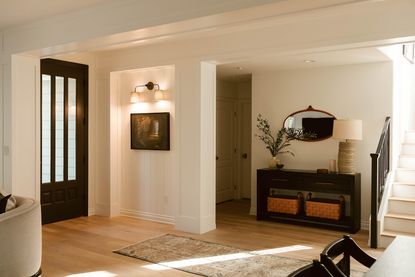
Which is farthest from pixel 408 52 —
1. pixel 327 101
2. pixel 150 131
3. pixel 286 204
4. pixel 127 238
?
pixel 127 238

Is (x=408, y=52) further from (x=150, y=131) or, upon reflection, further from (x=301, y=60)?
(x=150, y=131)

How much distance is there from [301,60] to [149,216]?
11.0 feet

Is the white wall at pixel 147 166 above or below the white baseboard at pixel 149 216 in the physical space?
above

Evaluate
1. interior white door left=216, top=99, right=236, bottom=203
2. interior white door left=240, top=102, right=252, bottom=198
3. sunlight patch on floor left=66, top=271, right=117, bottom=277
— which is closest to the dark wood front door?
sunlight patch on floor left=66, top=271, right=117, bottom=277

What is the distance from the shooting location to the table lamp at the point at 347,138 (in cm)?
516

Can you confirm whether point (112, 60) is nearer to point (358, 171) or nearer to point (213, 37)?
point (213, 37)

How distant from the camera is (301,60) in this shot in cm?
527

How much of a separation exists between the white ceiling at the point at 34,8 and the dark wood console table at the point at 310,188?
11.8 ft

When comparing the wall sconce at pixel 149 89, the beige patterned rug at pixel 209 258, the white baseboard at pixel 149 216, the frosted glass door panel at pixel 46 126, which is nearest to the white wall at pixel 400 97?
the beige patterned rug at pixel 209 258

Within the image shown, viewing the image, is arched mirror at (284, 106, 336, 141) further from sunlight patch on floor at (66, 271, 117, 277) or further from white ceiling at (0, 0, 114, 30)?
sunlight patch on floor at (66, 271, 117, 277)

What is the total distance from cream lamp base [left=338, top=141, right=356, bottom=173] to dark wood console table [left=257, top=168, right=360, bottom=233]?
115 millimetres

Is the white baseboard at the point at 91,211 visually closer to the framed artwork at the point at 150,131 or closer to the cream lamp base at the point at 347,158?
the framed artwork at the point at 150,131

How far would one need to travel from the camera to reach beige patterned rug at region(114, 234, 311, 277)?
3.72m

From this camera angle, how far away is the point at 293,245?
4609 mm
